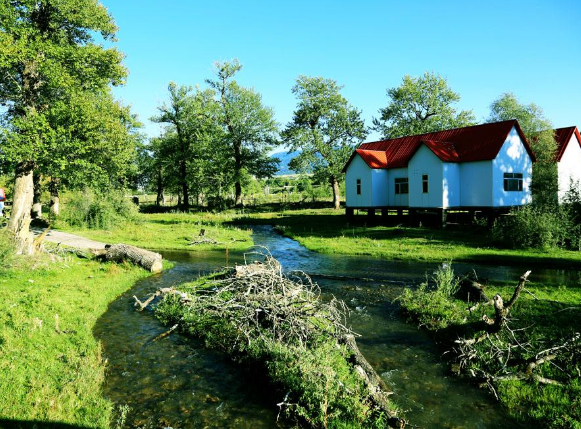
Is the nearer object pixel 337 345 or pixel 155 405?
pixel 155 405

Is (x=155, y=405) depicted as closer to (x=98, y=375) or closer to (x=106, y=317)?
(x=98, y=375)

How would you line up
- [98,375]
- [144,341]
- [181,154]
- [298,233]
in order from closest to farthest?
[98,375]
[144,341]
[298,233]
[181,154]

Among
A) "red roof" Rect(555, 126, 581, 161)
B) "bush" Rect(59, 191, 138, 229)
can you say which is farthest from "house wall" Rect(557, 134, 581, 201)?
"bush" Rect(59, 191, 138, 229)

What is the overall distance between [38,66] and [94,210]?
624 inches

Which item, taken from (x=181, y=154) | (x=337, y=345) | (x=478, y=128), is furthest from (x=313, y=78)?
(x=337, y=345)

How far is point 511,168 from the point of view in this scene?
30.0 meters

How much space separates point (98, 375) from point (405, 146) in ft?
111

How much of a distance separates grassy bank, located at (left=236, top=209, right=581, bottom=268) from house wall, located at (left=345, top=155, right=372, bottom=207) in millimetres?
2319

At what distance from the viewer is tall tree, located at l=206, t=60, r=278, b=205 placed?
5709cm

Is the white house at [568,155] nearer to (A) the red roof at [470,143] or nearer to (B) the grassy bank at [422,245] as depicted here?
(A) the red roof at [470,143]

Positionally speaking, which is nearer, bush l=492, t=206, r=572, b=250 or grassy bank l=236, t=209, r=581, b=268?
→ grassy bank l=236, t=209, r=581, b=268

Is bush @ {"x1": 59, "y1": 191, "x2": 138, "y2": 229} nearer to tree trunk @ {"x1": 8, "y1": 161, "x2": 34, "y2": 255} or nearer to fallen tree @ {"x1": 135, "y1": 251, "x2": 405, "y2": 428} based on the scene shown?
tree trunk @ {"x1": 8, "y1": 161, "x2": 34, "y2": 255}

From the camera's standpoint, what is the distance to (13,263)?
47.2 ft

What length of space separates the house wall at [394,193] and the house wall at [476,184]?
4.97 metres
